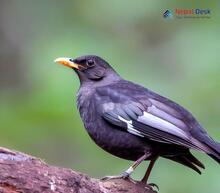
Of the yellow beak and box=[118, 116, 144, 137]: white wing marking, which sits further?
the yellow beak

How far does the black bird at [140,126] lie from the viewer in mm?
7070

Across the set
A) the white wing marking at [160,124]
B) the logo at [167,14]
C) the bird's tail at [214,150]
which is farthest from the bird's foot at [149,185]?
the logo at [167,14]

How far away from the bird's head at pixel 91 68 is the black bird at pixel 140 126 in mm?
317

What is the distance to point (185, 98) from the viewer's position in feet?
27.5

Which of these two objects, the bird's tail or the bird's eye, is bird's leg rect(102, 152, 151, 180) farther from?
the bird's eye

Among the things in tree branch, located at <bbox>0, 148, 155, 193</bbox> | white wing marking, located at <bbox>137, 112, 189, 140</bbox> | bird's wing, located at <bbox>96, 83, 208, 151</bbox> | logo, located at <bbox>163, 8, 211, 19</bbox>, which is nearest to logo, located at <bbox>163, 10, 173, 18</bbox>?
logo, located at <bbox>163, 8, 211, 19</bbox>

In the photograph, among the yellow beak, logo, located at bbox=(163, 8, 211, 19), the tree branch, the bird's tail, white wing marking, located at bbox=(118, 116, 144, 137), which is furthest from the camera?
logo, located at bbox=(163, 8, 211, 19)

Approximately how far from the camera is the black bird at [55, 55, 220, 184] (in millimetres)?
7070

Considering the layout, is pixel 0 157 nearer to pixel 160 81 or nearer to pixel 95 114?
pixel 95 114

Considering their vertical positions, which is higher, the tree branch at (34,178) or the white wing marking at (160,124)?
the white wing marking at (160,124)

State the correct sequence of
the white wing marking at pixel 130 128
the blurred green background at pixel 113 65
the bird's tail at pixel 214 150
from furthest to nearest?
1. the blurred green background at pixel 113 65
2. the white wing marking at pixel 130 128
3. the bird's tail at pixel 214 150

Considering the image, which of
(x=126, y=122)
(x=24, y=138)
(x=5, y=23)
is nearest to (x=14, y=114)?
(x=24, y=138)

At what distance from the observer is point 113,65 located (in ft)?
28.2

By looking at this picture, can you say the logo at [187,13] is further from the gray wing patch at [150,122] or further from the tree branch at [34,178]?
the tree branch at [34,178]
